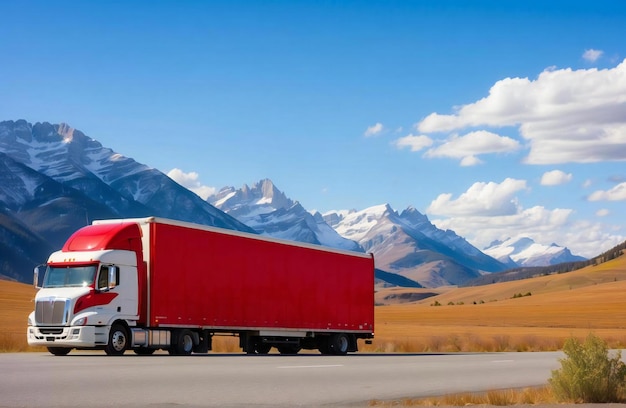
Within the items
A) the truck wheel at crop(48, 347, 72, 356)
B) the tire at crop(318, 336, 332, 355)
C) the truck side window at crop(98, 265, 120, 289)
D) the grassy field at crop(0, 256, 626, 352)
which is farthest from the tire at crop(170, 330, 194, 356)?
the tire at crop(318, 336, 332, 355)

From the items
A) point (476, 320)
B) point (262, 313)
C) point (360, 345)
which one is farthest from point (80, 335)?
point (476, 320)

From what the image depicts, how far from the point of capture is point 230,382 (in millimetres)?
19422

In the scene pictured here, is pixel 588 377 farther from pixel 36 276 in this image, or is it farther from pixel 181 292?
pixel 36 276

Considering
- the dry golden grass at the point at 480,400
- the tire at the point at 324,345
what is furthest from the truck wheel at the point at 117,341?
the dry golden grass at the point at 480,400

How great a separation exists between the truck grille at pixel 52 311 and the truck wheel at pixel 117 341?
5.21 ft

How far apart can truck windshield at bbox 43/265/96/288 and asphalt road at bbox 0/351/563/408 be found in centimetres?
475

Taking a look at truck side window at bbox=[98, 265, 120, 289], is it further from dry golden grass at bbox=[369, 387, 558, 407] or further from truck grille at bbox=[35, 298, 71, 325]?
dry golden grass at bbox=[369, 387, 558, 407]

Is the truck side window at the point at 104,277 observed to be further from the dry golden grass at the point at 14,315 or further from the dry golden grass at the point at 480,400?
the dry golden grass at the point at 480,400

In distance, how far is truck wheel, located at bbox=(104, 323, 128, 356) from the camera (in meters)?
30.3

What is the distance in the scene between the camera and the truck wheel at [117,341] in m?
30.3

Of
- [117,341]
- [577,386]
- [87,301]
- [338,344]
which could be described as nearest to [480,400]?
[577,386]

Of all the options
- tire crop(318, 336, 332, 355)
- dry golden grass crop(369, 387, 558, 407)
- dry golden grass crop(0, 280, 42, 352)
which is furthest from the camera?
tire crop(318, 336, 332, 355)

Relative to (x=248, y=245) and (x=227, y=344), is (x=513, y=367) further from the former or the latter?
(x=227, y=344)

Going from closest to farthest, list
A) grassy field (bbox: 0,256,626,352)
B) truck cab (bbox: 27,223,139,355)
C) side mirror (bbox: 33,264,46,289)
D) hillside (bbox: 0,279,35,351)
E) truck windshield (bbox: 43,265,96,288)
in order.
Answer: truck cab (bbox: 27,223,139,355) → truck windshield (bbox: 43,265,96,288) → side mirror (bbox: 33,264,46,289) → hillside (bbox: 0,279,35,351) → grassy field (bbox: 0,256,626,352)
